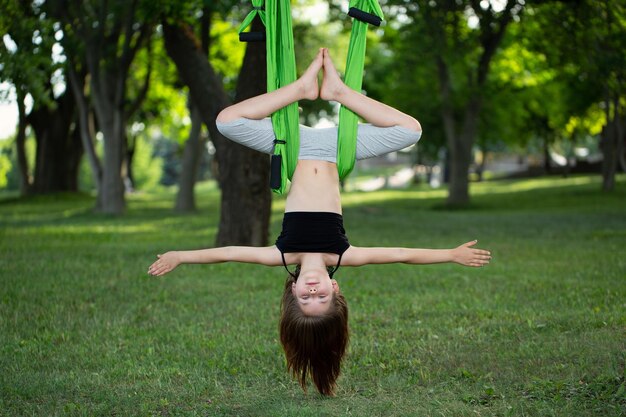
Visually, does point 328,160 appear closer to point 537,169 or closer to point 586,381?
point 586,381

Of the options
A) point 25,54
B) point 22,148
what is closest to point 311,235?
point 25,54

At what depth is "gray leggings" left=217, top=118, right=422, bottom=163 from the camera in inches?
230

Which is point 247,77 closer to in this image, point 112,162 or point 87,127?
point 112,162

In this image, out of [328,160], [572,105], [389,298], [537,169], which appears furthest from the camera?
[537,169]

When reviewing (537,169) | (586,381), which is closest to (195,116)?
(586,381)

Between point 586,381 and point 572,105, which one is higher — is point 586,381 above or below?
below

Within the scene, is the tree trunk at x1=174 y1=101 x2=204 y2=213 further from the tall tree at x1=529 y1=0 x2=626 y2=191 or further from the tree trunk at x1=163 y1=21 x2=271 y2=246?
the tree trunk at x1=163 y1=21 x2=271 y2=246

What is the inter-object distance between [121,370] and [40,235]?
12.7 m

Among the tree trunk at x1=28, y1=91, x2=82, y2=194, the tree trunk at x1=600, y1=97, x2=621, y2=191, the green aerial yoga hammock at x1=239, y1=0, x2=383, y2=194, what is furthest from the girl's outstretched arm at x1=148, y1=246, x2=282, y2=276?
the tree trunk at x1=28, y1=91, x2=82, y2=194

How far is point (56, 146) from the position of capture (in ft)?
121

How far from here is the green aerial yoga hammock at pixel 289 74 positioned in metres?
5.82

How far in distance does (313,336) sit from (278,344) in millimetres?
2153

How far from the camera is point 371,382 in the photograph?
6.77m

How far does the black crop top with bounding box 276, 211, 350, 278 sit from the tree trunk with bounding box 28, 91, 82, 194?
31519 mm
